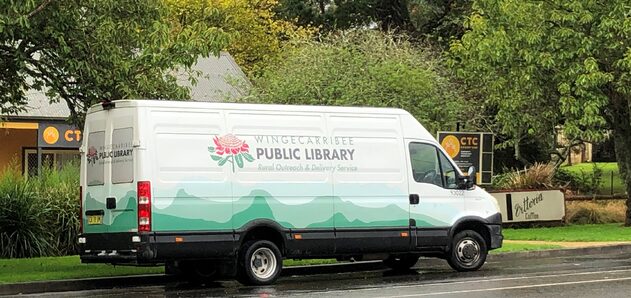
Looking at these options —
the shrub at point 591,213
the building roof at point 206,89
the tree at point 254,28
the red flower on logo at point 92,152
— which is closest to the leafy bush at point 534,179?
the shrub at point 591,213

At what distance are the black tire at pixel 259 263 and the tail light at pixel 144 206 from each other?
1603 mm

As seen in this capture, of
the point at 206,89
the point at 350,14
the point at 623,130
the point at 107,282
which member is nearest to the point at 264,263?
the point at 107,282

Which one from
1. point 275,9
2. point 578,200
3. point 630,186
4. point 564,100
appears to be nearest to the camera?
point 564,100

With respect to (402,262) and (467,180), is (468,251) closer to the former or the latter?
(467,180)

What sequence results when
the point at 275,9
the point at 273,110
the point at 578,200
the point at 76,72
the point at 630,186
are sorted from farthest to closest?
the point at 275,9
the point at 578,200
the point at 630,186
the point at 76,72
the point at 273,110

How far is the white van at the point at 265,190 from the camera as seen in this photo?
14.1 metres

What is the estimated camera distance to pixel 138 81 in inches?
662

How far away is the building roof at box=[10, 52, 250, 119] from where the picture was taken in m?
29.0

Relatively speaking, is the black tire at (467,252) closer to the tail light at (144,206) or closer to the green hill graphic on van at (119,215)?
the tail light at (144,206)

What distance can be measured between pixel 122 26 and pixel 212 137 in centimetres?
314

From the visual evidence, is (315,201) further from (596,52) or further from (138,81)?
(596,52)

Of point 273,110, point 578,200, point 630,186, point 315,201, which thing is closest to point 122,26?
point 273,110

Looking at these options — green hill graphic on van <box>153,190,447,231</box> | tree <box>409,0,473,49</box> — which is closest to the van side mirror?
green hill graphic on van <box>153,190,447,231</box>

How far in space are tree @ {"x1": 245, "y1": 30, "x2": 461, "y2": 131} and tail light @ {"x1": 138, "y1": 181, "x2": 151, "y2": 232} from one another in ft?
45.6
